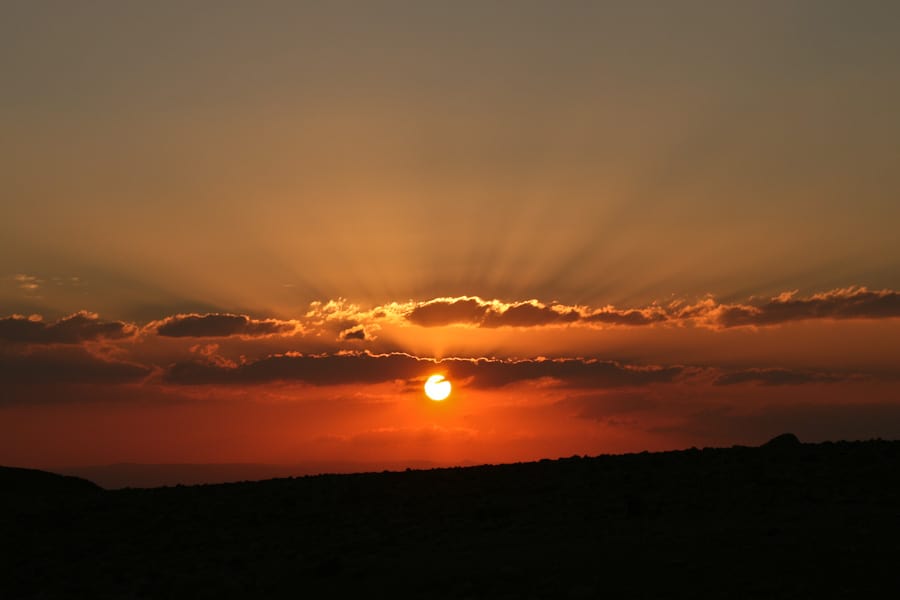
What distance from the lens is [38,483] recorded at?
225ft

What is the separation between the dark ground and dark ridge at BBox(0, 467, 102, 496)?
14.8m

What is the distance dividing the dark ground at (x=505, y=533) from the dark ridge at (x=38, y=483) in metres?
14.8

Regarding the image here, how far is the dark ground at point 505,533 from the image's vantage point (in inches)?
1038

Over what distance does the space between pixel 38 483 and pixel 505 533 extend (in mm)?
46991

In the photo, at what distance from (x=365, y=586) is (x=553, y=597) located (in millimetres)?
5942

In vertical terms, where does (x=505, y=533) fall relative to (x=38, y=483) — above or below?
below

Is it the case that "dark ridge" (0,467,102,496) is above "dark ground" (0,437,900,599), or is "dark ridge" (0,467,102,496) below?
above

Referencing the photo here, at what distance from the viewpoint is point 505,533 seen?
111 ft

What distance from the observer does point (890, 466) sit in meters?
39.9

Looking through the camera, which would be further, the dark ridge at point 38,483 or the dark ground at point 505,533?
the dark ridge at point 38,483

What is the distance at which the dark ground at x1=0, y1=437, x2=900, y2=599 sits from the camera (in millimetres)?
26375

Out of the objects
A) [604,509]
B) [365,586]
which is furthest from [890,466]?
[365,586]

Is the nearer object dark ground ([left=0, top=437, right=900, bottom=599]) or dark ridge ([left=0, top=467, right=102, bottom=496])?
dark ground ([left=0, top=437, right=900, bottom=599])

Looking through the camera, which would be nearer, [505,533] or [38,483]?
[505,533]
